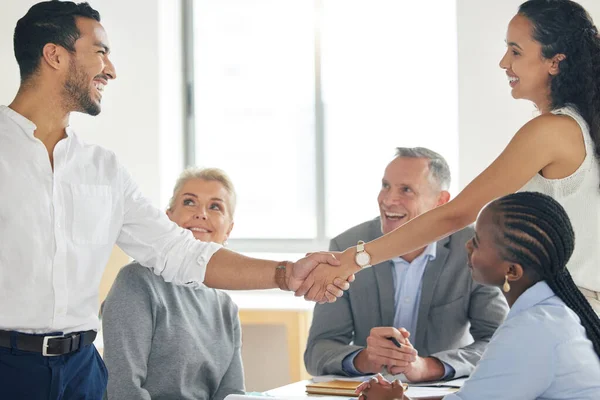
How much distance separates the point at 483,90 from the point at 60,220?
2.90m

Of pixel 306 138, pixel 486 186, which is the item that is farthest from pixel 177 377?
pixel 306 138

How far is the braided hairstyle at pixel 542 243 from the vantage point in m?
1.71

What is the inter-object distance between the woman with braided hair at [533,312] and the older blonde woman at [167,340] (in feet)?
2.95

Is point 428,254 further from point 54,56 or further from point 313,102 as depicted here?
point 313,102

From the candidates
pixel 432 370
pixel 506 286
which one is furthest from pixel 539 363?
pixel 432 370

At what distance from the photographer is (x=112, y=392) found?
245 centimetres

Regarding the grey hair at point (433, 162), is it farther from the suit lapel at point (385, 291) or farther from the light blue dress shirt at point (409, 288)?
the suit lapel at point (385, 291)

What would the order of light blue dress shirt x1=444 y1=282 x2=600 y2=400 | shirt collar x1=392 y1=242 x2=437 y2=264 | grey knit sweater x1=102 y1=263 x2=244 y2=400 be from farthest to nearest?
shirt collar x1=392 y1=242 x2=437 y2=264
grey knit sweater x1=102 y1=263 x2=244 y2=400
light blue dress shirt x1=444 y1=282 x2=600 y2=400

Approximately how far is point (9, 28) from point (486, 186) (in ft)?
9.94

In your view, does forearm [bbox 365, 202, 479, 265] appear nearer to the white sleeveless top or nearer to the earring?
the white sleeveless top

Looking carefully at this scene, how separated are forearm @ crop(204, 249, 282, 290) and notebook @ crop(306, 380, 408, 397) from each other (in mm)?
395

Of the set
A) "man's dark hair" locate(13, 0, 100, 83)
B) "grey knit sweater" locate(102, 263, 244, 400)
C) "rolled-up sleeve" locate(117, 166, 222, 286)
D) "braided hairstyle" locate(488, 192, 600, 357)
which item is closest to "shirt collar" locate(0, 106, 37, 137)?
"man's dark hair" locate(13, 0, 100, 83)

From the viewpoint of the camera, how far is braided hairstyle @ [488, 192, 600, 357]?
5.62 ft

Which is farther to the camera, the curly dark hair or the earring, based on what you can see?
the curly dark hair
